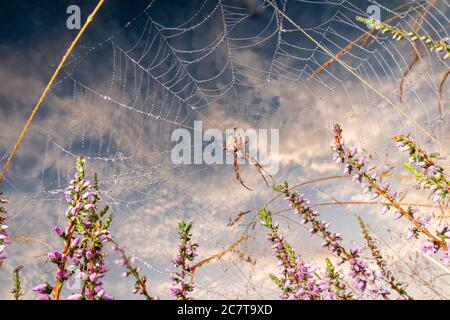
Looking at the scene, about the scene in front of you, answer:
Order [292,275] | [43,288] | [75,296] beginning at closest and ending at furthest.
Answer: [43,288] < [75,296] < [292,275]

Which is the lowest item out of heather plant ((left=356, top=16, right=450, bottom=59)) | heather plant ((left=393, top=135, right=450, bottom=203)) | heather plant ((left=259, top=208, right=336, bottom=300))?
heather plant ((left=259, top=208, right=336, bottom=300))

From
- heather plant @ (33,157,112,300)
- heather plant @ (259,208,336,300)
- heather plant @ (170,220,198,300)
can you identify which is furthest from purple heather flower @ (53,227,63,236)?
heather plant @ (259,208,336,300)

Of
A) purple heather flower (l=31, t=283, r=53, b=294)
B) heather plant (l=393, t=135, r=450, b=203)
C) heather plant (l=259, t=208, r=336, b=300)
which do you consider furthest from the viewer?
heather plant (l=259, t=208, r=336, b=300)

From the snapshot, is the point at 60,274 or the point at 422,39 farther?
A: the point at 422,39

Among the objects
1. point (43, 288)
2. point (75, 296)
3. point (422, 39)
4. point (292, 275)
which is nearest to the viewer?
point (43, 288)

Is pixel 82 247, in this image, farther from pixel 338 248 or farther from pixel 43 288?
pixel 338 248

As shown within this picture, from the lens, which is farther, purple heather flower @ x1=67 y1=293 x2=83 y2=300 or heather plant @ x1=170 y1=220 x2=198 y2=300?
heather plant @ x1=170 y1=220 x2=198 y2=300

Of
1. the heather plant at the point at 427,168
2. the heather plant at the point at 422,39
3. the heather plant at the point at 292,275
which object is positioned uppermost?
the heather plant at the point at 422,39

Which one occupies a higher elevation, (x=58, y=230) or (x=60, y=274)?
(x=58, y=230)

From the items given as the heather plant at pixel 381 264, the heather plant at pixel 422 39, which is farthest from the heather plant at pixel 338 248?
the heather plant at pixel 422 39

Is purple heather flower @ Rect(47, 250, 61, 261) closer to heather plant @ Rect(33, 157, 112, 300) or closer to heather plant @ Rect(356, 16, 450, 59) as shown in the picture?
heather plant @ Rect(33, 157, 112, 300)

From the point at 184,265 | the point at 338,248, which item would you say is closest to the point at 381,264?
the point at 338,248

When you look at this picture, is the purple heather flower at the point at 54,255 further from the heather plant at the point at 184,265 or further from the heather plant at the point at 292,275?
the heather plant at the point at 292,275

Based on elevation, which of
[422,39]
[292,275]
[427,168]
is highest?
[422,39]
